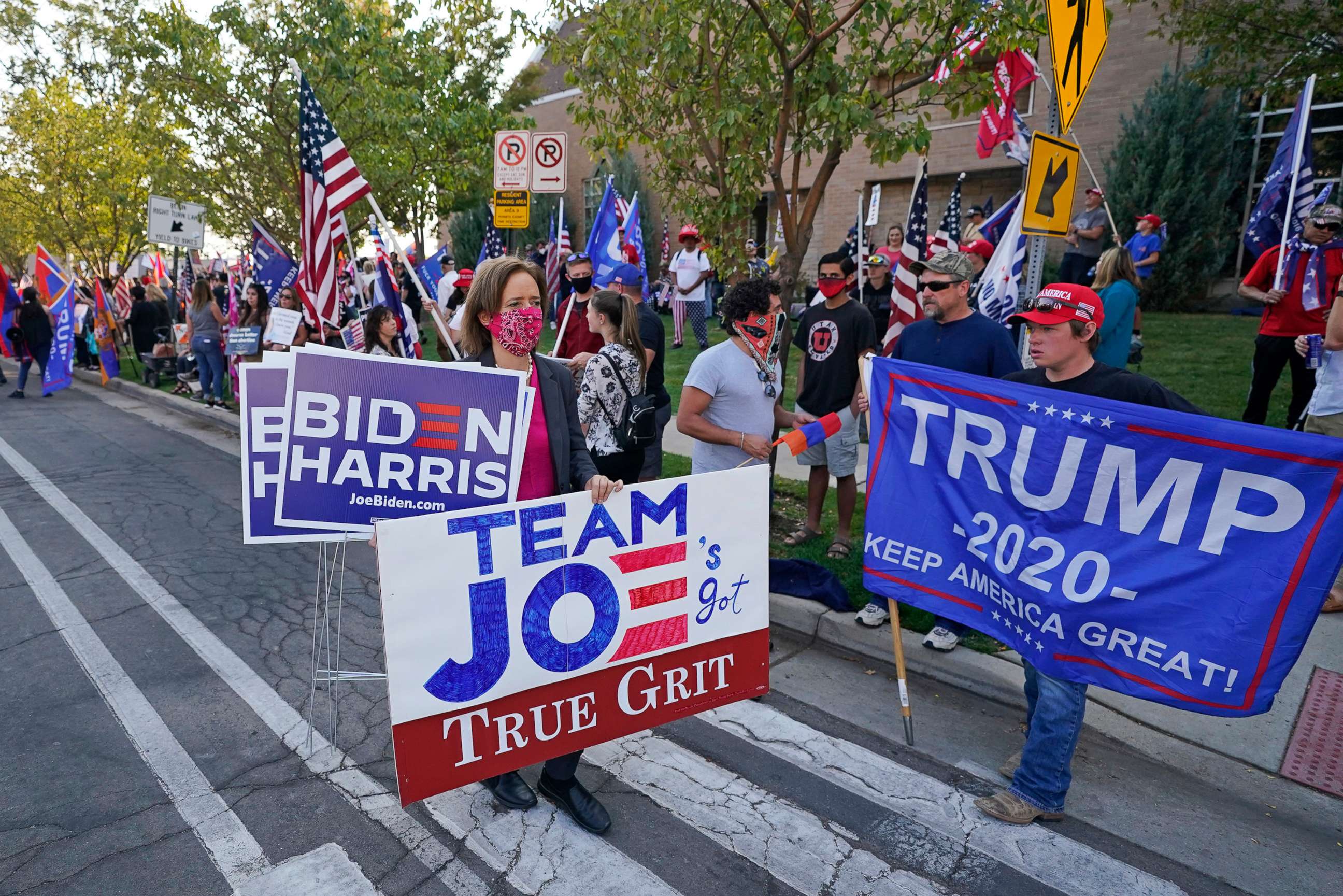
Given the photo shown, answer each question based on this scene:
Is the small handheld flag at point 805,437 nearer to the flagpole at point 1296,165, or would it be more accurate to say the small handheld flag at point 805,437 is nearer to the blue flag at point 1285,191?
the flagpole at point 1296,165

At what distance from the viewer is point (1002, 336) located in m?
4.52

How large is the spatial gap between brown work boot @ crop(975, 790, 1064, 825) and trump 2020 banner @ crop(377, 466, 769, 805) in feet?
3.31

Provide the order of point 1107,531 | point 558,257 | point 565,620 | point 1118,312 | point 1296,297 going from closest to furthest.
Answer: point 565,620 → point 1107,531 → point 1118,312 → point 1296,297 → point 558,257

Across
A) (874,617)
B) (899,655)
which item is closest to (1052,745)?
(899,655)

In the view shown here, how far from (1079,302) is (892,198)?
64.4 feet

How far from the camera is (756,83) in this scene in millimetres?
6367

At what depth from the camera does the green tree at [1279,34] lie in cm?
1094

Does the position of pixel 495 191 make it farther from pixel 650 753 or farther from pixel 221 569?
pixel 650 753

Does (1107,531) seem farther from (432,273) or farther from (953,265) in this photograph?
(432,273)

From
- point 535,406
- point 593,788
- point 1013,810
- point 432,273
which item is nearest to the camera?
point 1013,810

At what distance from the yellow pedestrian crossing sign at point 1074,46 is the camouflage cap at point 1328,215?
2617mm

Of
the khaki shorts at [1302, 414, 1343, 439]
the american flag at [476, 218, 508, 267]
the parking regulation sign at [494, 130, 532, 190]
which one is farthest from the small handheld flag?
the american flag at [476, 218, 508, 267]

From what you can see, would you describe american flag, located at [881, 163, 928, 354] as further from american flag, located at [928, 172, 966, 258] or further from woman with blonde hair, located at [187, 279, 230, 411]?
woman with blonde hair, located at [187, 279, 230, 411]

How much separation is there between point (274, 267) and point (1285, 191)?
38.0 ft
